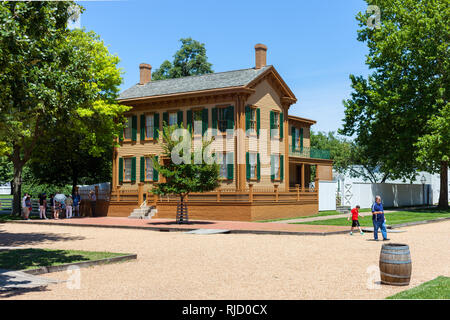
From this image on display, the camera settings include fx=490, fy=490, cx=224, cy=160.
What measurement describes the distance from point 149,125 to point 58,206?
8379 millimetres

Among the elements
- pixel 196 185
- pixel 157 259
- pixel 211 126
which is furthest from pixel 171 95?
pixel 157 259

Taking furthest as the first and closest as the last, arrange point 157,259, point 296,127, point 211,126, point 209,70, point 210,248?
point 209,70
point 296,127
point 211,126
point 210,248
point 157,259

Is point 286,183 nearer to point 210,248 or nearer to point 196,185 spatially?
point 196,185

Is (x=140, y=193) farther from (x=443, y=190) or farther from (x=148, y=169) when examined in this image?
(x=443, y=190)

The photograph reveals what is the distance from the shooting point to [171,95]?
33.1 metres

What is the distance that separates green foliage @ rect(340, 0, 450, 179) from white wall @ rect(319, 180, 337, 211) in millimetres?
5603

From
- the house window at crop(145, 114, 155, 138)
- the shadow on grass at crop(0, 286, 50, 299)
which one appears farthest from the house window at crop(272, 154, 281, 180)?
the shadow on grass at crop(0, 286, 50, 299)

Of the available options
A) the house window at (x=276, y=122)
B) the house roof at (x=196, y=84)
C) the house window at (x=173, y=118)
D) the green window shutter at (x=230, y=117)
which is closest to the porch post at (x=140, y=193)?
the house window at (x=173, y=118)

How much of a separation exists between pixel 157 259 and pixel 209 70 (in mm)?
50881

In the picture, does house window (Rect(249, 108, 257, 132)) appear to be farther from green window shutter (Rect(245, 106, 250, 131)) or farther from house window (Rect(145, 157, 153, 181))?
house window (Rect(145, 157, 153, 181))

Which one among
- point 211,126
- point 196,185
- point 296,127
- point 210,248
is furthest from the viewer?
point 296,127

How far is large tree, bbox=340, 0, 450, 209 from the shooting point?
122ft

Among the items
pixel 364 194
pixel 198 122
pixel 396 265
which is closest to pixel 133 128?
pixel 198 122

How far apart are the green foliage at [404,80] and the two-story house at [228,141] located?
7.27 meters
